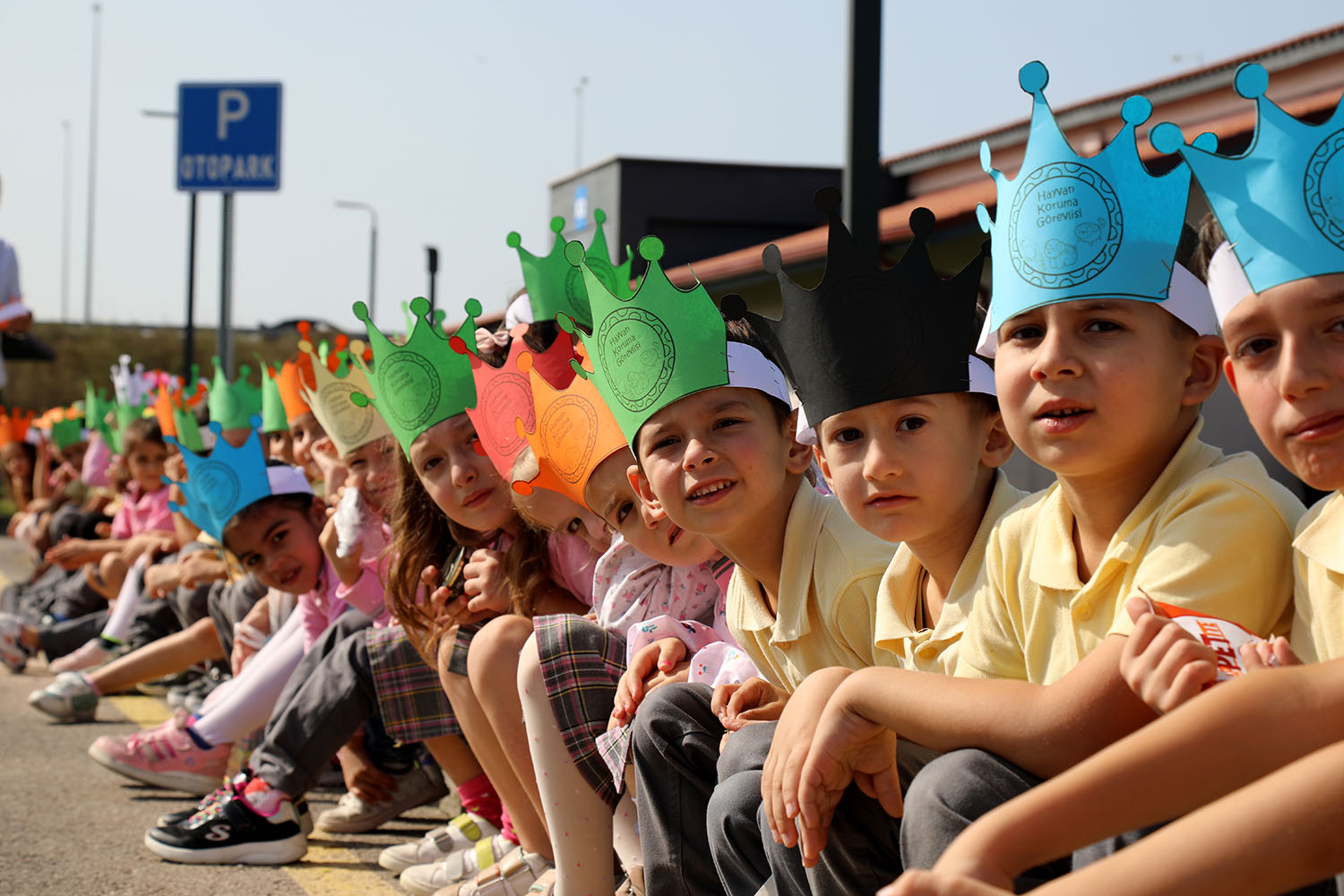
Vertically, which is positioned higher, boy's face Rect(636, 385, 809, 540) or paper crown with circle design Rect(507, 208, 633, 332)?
paper crown with circle design Rect(507, 208, 633, 332)

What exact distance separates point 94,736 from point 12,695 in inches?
56.5

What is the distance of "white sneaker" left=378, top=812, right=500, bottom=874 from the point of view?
380cm

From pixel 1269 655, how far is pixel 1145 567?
282 millimetres

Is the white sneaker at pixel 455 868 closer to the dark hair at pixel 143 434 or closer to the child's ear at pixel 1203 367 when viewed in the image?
the child's ear at pixel 1203 367

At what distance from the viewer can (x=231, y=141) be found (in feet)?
28.1

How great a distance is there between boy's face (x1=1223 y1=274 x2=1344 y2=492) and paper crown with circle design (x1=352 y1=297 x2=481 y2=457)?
2.39m

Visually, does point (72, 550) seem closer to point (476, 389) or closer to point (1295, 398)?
point (476, 389)

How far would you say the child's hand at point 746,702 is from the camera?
2.31 meters

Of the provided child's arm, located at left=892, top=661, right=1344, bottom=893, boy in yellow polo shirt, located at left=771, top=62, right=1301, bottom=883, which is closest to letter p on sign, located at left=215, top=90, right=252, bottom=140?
boy in yellow polo shirt, located at left=771, top=62, right=1301, bottom=883

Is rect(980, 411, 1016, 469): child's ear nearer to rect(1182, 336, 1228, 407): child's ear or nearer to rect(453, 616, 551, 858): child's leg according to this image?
rect(1182, 336, 1228, 407): child's ear

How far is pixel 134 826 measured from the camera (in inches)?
169

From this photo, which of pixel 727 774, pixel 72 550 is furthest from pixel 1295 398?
pixel 72 550

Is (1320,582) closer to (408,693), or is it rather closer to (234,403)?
(408,693)

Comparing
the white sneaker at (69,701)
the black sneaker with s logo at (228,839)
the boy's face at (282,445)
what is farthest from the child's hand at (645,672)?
the white sneaker at (69,701)
